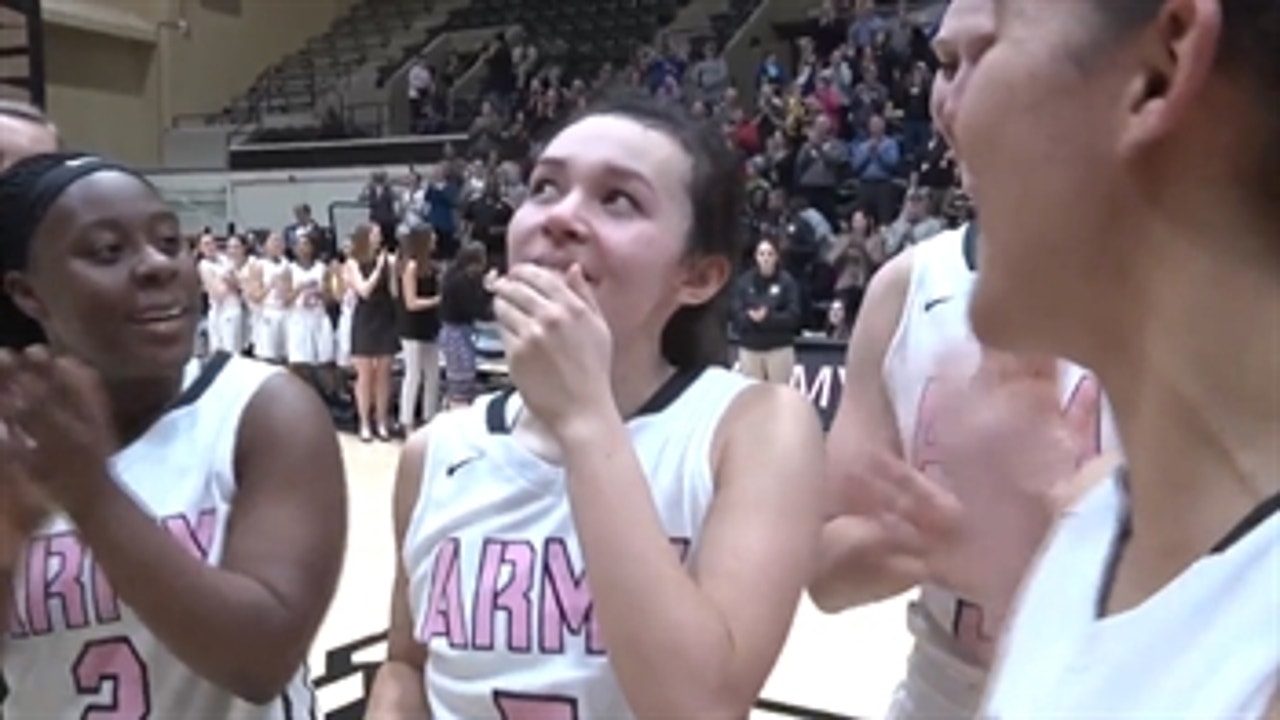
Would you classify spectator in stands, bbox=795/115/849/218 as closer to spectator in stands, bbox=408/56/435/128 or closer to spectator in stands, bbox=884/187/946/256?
spectator in stands, bbox=884/187/946/256

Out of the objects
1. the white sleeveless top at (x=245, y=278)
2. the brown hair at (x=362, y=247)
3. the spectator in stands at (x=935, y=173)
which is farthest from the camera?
the white sleeveless top at (x=245, y=278)

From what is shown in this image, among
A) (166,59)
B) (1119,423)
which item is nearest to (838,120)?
(166,59)

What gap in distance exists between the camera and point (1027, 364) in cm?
104

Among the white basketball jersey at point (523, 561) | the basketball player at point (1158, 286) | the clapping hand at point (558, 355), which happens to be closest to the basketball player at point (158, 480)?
the white basketball jersey at point (523, 561)

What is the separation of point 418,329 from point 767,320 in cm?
229

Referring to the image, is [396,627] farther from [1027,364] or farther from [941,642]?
[1027,364]

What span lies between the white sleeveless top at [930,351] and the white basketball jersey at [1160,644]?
716 mm

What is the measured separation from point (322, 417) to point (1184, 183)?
0.95m

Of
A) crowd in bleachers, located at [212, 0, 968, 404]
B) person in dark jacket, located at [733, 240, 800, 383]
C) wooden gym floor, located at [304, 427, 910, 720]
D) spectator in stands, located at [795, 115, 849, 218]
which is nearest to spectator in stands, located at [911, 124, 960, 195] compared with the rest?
crowd in bleachers, located at [212, 0, 968, 404]

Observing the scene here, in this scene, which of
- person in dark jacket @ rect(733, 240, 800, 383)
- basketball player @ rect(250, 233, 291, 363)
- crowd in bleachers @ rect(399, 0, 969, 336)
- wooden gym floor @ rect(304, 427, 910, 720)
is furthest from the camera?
basketball player @ rect(250, 233, 291, 363)

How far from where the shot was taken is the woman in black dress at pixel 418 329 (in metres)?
9.34

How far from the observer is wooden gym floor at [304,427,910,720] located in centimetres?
392

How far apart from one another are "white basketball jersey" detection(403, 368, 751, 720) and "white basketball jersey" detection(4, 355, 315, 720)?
7.7 inches

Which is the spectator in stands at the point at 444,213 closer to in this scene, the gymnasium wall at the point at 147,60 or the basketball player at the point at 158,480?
the gymnasium wall at the point at 147,60
